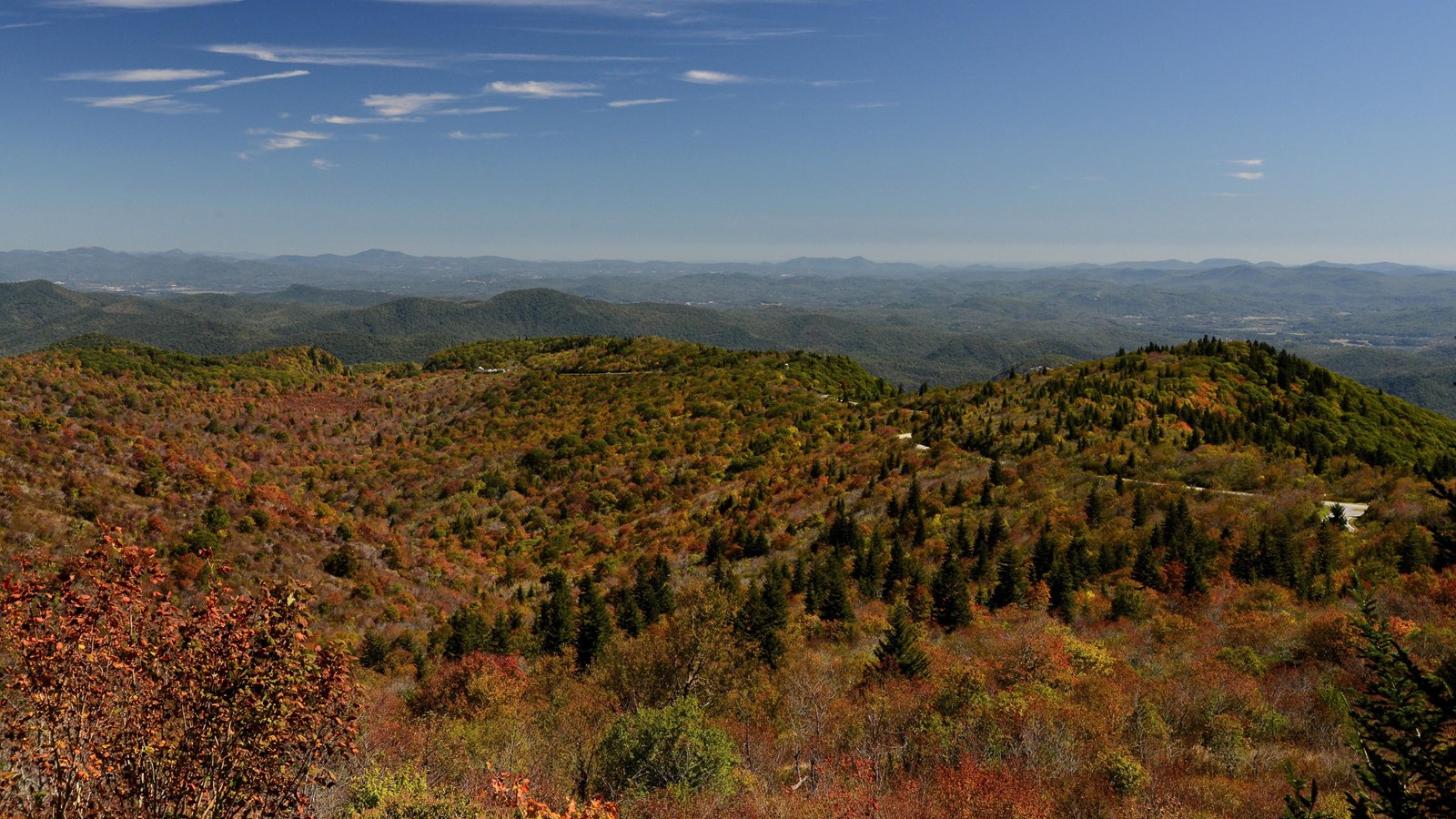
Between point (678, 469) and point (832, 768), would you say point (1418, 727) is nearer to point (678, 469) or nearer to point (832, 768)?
point (832, 768)

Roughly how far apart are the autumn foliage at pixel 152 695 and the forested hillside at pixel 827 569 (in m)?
0.78

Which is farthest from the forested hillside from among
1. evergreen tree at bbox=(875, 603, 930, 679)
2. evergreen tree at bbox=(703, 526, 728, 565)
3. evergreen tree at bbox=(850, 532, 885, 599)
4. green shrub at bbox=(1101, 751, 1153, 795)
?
evergreen tree at bbox=(703, 526, 728, 565)

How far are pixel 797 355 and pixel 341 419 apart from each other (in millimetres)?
58585

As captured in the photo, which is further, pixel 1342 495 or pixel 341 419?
pixel 341 419

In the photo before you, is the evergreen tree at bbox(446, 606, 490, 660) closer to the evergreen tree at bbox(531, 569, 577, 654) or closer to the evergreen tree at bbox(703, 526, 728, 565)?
the evergreen tree at bbox(531, 569, 577, 654)

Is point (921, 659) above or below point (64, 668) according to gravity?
below

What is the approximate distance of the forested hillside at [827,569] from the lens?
18188mm

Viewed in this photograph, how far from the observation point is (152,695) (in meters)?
6.91

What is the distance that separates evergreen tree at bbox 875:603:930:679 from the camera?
84.5ft

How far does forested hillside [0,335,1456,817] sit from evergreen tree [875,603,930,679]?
166mm

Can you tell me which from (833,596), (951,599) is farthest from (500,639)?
(951,599)

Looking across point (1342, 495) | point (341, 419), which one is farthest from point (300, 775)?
point (341, 419)

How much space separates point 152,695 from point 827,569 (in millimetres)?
31933

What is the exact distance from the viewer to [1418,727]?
546 cm
